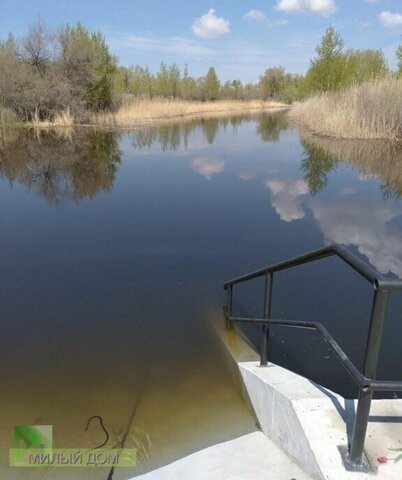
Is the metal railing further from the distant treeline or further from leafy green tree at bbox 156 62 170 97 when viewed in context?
leafy green tree at bbox 156 62 170 97

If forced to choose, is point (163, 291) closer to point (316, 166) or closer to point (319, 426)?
point (319, 426)

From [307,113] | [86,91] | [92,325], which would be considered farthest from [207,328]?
[86,91]

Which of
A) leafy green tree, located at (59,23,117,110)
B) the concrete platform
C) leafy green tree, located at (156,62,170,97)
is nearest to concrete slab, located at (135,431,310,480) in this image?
the concrete platform

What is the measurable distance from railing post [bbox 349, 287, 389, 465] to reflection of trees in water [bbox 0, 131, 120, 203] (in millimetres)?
8663

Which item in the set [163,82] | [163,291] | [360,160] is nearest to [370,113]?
[360,160]

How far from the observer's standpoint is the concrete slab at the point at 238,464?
1.96m

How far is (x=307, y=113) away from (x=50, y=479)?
25.3m

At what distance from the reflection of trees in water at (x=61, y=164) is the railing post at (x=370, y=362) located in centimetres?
866

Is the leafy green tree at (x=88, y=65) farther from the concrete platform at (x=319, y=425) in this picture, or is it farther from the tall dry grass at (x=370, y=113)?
the concrete platform at (x=319, y=425)

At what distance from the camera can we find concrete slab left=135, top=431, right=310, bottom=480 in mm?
1962

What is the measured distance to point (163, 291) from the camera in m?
4.89

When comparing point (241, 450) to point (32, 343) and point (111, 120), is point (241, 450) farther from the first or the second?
point (111, 120)

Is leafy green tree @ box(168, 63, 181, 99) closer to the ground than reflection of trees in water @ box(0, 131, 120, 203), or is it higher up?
higher up

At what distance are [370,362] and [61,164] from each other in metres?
12.9
